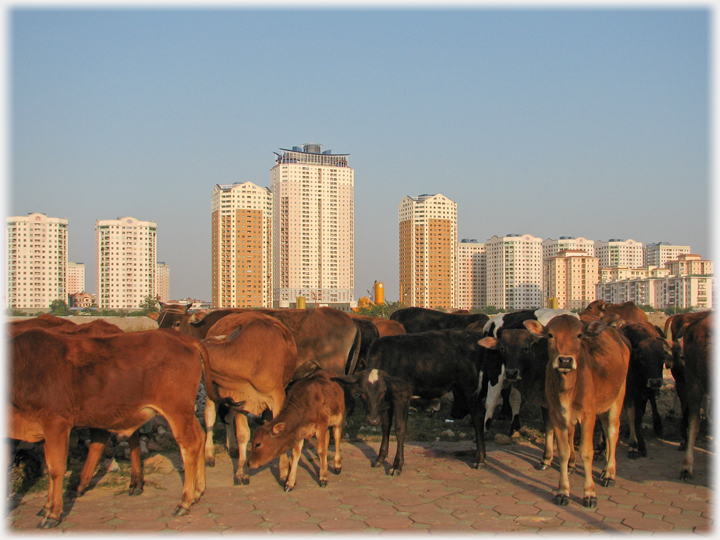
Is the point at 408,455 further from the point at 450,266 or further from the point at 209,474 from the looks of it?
the point at 450,266

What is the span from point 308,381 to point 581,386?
3223mm

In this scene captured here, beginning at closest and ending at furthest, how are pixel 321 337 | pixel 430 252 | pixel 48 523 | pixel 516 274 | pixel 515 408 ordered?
pixel 48 523 → pixel 321 337 → pixel 515 408 → pixel 430 252 → pixel 516 274

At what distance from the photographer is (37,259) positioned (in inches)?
2665

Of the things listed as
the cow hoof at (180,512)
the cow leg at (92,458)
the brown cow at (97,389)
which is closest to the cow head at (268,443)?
the brown cow at (97,389)

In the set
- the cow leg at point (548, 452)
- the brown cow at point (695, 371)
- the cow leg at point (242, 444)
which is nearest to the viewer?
the cow leg at point (242, 444)

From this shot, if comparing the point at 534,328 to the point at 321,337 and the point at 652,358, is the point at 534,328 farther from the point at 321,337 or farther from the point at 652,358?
the point at 321,337

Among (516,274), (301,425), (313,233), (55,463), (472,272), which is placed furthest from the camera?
(472,272)

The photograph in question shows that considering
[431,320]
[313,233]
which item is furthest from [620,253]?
[431,320]

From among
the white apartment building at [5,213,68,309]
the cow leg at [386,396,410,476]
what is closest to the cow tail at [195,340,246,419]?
the cow leg at [386,396,410,476]

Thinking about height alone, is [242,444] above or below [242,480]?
above

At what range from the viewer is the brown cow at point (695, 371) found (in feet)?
25.6

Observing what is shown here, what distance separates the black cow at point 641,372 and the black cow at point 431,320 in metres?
6.69

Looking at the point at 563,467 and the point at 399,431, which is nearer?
the point at 563,467

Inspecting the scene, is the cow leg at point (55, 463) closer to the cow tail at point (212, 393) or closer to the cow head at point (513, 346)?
the cow tail at point (212, 393)
